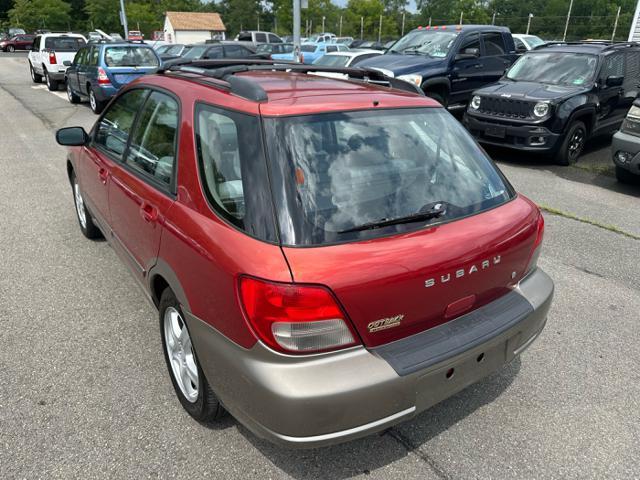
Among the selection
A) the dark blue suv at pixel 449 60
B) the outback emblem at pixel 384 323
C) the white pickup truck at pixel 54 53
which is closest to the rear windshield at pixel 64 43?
the white pickup truck at pixel 54 53

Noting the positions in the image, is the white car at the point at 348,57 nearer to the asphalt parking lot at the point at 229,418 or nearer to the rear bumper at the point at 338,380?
the asphalt parking lot at the point at 229,418

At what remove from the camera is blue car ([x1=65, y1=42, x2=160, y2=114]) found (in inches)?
471

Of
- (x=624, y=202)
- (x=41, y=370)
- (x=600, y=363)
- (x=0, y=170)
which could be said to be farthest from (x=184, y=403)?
(x=0, y=170)

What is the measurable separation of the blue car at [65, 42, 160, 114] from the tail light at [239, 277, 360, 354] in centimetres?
1154

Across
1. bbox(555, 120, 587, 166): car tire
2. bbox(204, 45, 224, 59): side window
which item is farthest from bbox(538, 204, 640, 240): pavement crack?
bbox(204, 45, 224, 59): side window

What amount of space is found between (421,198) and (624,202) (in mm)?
5413

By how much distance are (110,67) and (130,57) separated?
64 cm

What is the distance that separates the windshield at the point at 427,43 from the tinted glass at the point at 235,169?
29.3 ft

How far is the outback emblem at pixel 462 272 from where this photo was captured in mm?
2088

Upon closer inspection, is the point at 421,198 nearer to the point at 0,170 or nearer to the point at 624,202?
the point at 624,202

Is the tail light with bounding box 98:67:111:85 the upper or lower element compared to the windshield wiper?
lower

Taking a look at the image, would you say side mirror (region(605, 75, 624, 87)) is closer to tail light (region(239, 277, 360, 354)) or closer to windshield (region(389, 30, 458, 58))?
windshield (region(389, 30, 458, 58))

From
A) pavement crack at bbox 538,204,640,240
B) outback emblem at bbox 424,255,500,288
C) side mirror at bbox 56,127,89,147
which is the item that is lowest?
pavement crack at bbox 538,204,640,240

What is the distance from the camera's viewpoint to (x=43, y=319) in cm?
357
